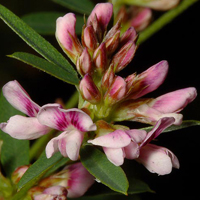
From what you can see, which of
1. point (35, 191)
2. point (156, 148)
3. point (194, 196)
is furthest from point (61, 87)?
point (156, 148)

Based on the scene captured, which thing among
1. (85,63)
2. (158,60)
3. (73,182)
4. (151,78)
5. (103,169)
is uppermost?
(85,63)

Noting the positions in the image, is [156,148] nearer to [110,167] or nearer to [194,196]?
[110,167]

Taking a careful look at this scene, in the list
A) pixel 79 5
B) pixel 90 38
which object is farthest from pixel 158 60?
pixel 90 38

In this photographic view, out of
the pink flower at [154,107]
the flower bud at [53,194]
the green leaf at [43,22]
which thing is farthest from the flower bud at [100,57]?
the green leaf at [43,22]

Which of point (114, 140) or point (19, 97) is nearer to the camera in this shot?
point (114, 140)

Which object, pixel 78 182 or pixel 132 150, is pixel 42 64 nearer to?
pixel 132 150

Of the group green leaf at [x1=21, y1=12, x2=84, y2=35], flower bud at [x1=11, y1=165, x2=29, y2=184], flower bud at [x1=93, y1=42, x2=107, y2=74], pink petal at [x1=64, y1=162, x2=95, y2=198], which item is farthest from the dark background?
flower bud at [x1=93, y1=42, x2=107, y2=74]

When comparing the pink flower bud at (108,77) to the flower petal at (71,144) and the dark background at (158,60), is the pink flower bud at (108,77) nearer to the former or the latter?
the flower petal at (71,144)
